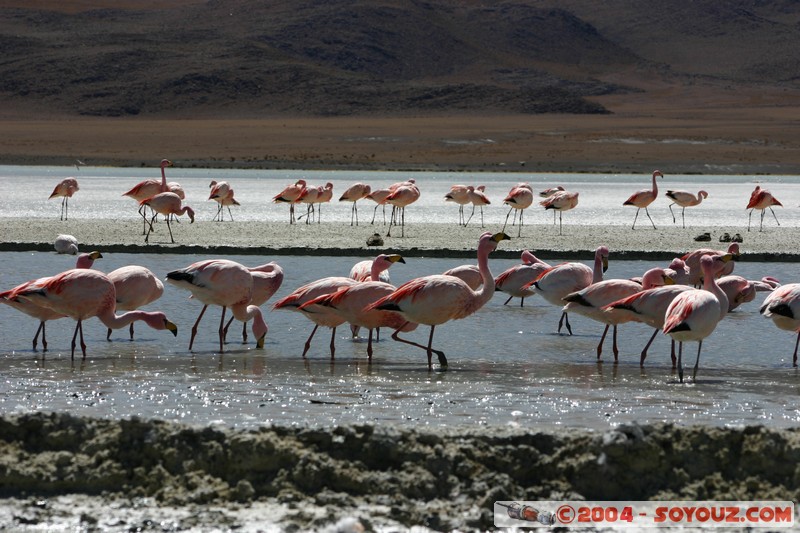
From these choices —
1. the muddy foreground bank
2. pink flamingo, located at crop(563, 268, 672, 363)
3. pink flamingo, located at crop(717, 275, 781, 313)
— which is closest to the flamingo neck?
pink flamingo, located at crop(563, 268, 672, 363)

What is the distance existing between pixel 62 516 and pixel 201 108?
254 ft

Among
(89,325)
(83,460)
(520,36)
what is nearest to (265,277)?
(89,325)

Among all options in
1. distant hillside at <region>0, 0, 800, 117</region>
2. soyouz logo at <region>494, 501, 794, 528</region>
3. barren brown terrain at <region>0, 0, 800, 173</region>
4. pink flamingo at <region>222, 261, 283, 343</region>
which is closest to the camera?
soyouz logo at <region>494, 501, 794, 528</region>

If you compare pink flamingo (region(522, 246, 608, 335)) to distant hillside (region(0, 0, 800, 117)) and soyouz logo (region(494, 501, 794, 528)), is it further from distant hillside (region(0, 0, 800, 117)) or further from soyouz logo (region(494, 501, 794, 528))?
distant hillside (region(0, 0, 800, 117))

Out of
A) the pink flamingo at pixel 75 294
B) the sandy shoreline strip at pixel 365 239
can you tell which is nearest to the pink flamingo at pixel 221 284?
the pink flamingo at pixel 75 294

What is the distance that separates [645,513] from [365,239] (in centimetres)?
1179

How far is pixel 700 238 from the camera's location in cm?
1616

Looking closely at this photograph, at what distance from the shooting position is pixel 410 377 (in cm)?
766

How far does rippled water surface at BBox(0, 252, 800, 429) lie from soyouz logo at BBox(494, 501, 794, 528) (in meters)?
1.36

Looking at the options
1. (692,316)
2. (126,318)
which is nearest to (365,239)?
(126,318)

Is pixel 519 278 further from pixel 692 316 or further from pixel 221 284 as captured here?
pixel 692 316

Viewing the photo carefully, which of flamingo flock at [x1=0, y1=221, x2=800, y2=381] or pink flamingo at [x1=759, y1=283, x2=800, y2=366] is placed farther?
pink flamingo at [x1=759, y1=283, x2=800, y2=366]

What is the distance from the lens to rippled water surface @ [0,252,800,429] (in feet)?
20.7

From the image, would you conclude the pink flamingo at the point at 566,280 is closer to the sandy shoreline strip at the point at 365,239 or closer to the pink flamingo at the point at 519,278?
the pink flamingo at the point at 519,278
